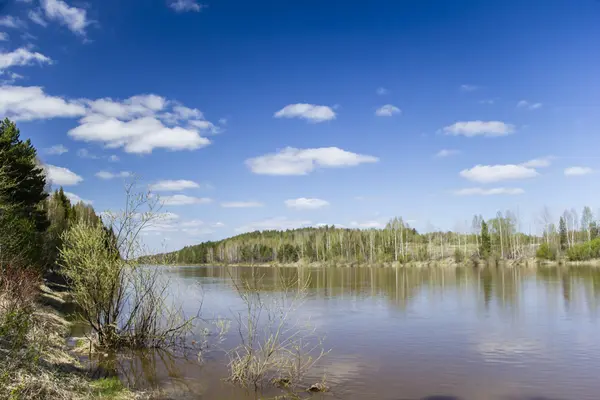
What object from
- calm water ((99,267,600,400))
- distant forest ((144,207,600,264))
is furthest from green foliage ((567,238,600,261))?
calm water ((99,267,600,400))

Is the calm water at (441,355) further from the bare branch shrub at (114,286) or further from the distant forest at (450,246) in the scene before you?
the distant forest at (450,246)

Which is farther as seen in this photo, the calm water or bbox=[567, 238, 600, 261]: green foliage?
bbox=[567, 238, 600, 261]: green foliage

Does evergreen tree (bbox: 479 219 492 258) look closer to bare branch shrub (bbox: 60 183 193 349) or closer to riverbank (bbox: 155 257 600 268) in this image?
riverbank (bbox: 155 257 600 268)

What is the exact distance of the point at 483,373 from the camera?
15.6 metres

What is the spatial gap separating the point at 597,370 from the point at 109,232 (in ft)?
63.9

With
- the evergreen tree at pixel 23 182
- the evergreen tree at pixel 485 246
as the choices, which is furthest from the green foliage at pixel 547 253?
the evergreen tree at pixel 23 182

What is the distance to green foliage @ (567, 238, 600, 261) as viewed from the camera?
83.5m

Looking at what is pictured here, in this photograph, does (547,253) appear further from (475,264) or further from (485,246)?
(485,246)

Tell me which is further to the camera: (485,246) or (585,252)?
(485,246)

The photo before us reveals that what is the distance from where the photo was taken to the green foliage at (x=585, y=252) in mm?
83500

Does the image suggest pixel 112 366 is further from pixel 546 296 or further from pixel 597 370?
pixel 546 296

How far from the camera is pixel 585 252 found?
84.0 m

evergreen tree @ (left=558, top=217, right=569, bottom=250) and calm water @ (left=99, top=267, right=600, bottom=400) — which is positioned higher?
evergreen tree @ (left=558, top=217, right=569, bottom=250)

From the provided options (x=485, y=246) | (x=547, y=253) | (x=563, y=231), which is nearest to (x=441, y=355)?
(x=547, y=253)
